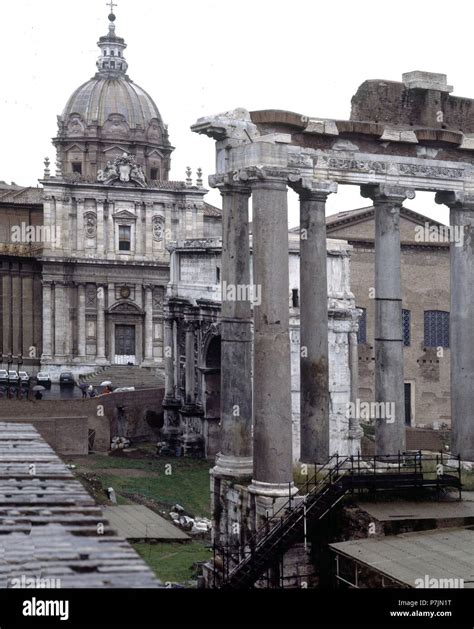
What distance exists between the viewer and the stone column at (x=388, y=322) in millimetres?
26938

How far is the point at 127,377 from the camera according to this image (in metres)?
65.1

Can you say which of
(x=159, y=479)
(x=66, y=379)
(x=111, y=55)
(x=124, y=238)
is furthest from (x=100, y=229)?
(x=159, y=479)

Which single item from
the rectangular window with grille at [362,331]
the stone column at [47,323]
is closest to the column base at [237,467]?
the rectangular window with grille at [362,331]

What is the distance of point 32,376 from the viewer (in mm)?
67188

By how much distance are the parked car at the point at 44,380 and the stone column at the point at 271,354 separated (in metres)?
41.3

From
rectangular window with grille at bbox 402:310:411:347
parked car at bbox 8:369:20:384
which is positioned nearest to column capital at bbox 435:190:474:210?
parked car at bbox 8:369:20:384

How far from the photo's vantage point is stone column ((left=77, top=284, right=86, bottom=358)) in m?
68.9

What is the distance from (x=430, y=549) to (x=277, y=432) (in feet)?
12.8

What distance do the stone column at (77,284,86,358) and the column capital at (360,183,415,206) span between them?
1714 inches

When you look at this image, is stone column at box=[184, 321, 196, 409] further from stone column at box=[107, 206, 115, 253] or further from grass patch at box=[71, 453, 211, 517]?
stone column at box=[107, 206, 115, 253]

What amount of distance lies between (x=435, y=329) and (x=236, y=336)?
47649 mm

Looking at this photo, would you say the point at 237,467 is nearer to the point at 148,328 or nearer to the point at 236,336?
the point at 236,336

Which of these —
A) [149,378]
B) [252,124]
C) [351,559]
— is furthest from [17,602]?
[149,378]

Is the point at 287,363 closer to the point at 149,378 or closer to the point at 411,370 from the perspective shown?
the point at 149,378
